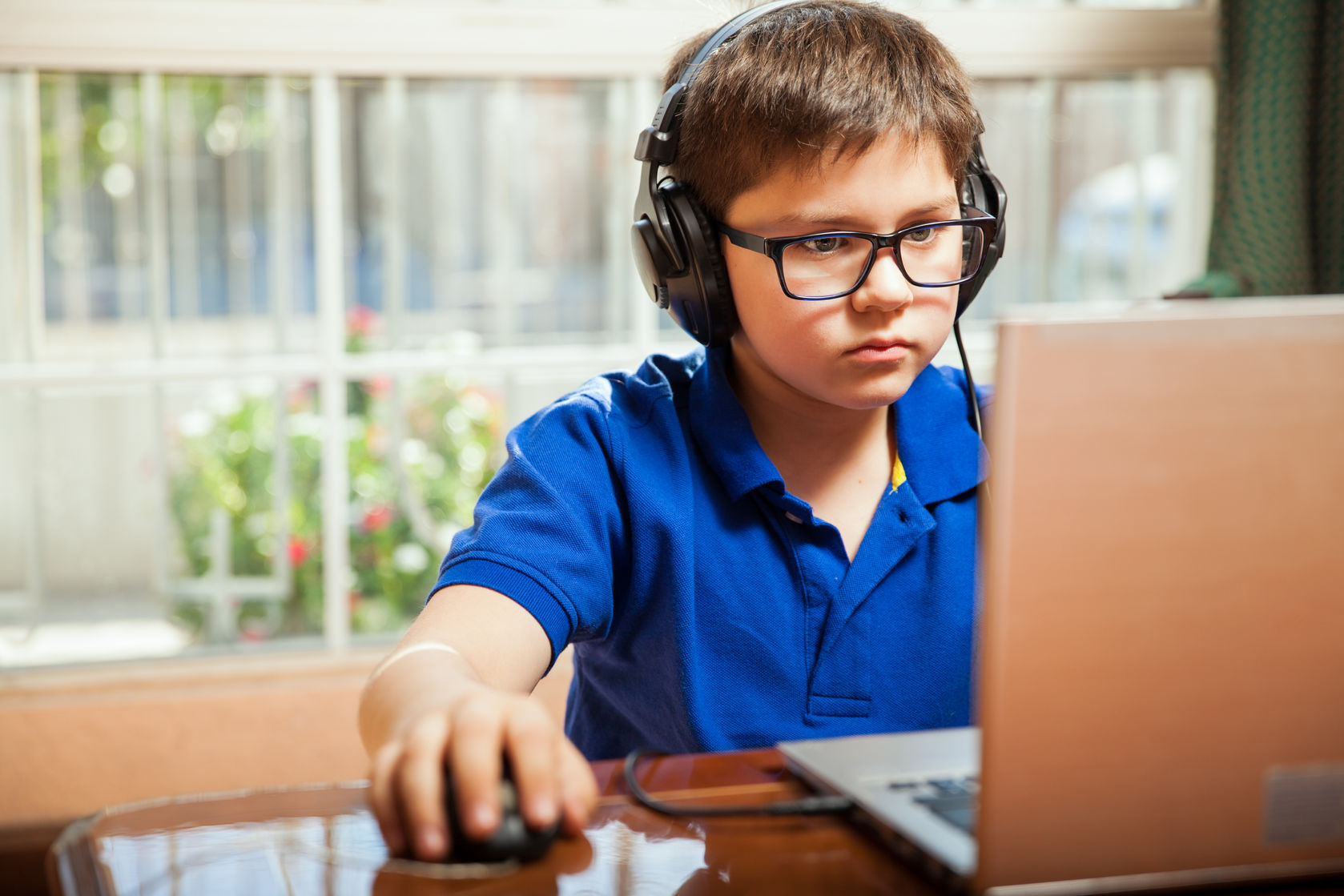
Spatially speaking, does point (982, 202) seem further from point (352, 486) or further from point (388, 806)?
point (352, 486)

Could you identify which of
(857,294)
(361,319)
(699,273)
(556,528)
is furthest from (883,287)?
(361,319)

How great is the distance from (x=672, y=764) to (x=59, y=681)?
5.40ft

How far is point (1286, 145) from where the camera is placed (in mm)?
1881

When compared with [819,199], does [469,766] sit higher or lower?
lower

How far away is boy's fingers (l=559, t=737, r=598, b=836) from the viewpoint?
0.49 meters

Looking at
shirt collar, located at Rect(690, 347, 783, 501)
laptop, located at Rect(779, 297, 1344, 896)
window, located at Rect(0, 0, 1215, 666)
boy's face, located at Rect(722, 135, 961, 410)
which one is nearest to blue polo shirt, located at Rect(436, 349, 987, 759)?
shirt collar, located at Rect(690, 347, 783, 501)

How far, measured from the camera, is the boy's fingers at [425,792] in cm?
46

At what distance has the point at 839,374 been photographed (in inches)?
32.8

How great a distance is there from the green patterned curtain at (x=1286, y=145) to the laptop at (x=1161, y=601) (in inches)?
62.1

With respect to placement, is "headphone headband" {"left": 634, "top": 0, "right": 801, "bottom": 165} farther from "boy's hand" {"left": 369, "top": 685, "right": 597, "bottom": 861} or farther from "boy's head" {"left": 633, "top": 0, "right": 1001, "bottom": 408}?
"boy's hand" {"left": 369, "top": 685, "right": 597, "bottom": 861}

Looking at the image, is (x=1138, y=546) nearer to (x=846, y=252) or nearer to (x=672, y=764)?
(x=672, y=764)

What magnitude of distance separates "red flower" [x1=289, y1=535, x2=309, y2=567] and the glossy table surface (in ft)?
5.04

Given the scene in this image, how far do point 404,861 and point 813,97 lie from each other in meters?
0.61

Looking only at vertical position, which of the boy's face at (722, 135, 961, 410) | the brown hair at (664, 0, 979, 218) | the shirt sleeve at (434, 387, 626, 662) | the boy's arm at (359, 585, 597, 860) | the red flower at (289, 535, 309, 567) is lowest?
the red flower at (289, 535, 309, 567)
